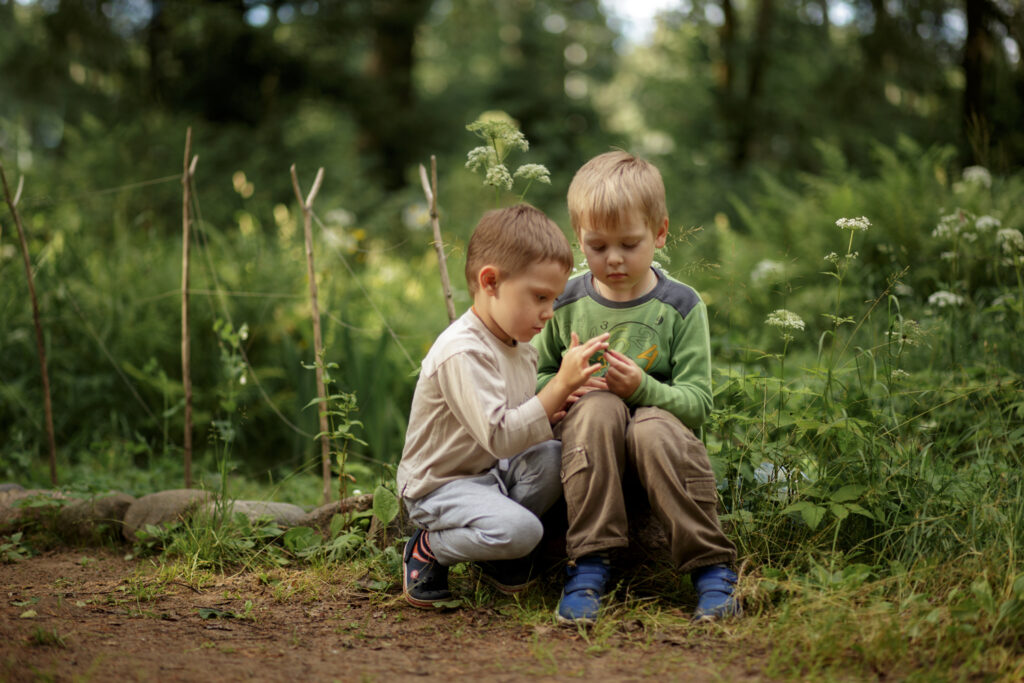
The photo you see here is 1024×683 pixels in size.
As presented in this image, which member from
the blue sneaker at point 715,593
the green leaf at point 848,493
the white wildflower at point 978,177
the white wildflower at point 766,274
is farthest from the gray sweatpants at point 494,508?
the white wildflower at point 978,177

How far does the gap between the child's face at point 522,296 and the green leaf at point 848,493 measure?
3.14 ft

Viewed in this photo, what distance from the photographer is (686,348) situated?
236cm

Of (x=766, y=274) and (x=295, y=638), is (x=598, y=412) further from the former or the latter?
(x=766, y=274)

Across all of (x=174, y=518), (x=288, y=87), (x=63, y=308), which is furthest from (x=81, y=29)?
(x=174, y=518)

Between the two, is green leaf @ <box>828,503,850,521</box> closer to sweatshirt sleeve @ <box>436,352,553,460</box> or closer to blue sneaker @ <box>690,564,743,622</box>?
blue sneaker @ <box>690,564,743,622</box>

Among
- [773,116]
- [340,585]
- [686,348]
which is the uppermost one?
[773,116]

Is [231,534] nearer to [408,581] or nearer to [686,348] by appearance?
[408,581]

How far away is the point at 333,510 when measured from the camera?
2918 millimetres

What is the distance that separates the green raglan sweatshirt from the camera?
2.29m

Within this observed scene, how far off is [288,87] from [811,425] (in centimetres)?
788

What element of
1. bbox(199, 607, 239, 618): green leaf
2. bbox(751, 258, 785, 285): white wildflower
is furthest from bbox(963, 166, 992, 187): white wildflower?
bbox(199, 607, 239, 618): green leaf

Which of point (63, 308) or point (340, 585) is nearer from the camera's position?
point (340, 585)

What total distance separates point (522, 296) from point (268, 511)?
1359mm

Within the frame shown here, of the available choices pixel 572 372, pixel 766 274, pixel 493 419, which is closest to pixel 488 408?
pixel 493 419
